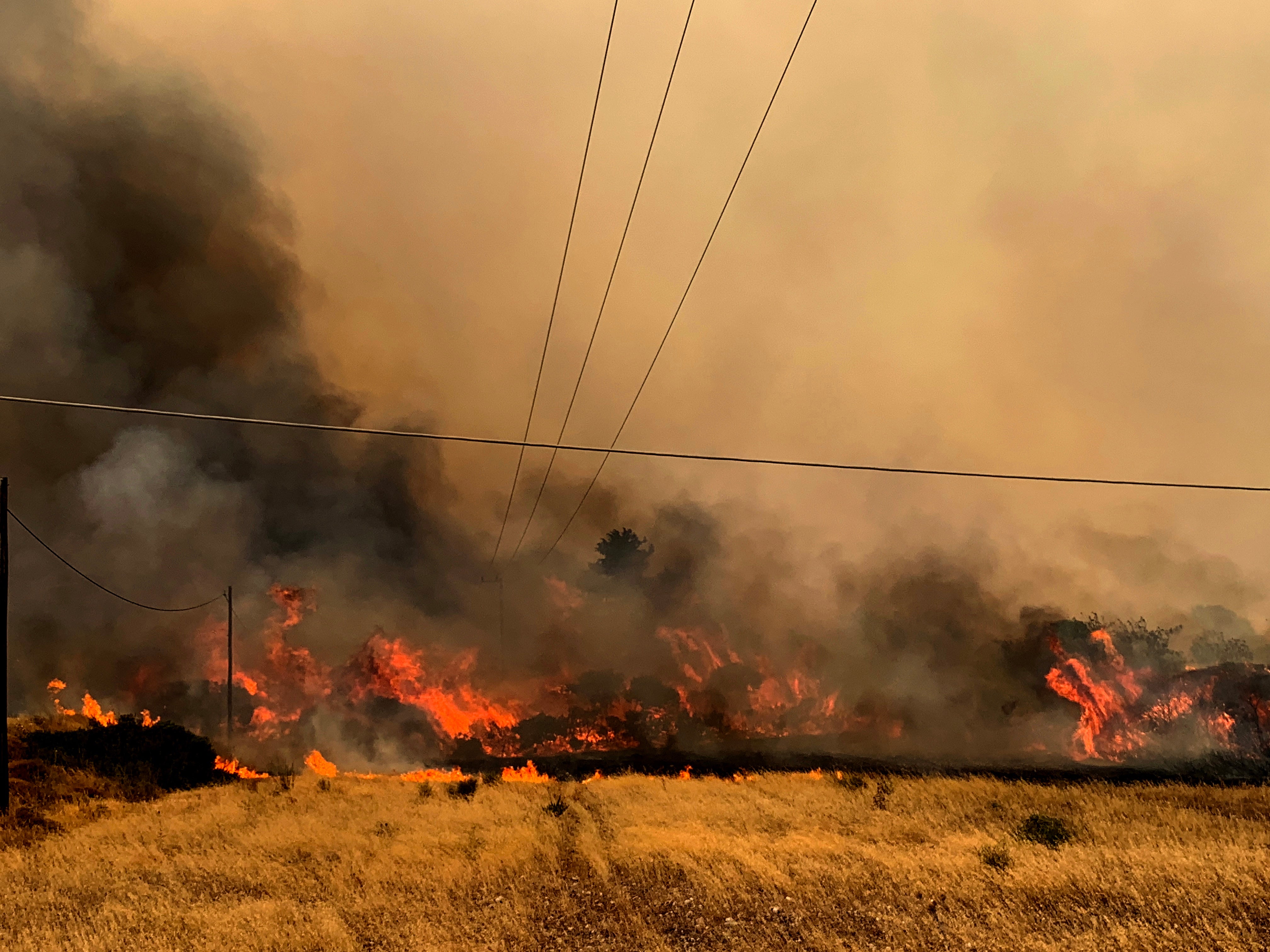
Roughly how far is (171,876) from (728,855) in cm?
1052

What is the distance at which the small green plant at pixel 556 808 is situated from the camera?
18.7 meters

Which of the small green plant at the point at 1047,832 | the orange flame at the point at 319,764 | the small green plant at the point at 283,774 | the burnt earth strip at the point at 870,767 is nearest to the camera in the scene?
the small green plant at the point at 1047,832

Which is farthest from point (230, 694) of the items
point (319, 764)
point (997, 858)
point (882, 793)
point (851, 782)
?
point (997, 858)

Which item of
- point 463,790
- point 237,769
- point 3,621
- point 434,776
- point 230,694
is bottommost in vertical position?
point 434,776

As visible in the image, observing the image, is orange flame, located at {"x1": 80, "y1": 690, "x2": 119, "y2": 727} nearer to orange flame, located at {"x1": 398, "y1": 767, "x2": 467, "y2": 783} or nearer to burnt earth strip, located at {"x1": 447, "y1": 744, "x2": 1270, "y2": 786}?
orange flame, located at {"x1": 398, "y1": 767, "x2": 467, "y2": 783}

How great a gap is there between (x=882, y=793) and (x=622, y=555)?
50368 mm

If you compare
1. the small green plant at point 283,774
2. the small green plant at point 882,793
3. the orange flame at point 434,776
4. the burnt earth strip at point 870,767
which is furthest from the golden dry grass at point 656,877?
the orange flame at point 434,776

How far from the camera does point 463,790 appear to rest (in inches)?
→ 882

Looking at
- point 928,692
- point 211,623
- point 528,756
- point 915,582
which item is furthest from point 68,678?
point 915,582

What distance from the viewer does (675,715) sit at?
1625 inches

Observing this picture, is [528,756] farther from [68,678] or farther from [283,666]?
[68,678]

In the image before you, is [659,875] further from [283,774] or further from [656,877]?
[283,774]

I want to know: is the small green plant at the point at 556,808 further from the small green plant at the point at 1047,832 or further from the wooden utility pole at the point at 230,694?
the wooden utility pole at the point at 230,694

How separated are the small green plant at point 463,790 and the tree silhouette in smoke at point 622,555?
143 feet
